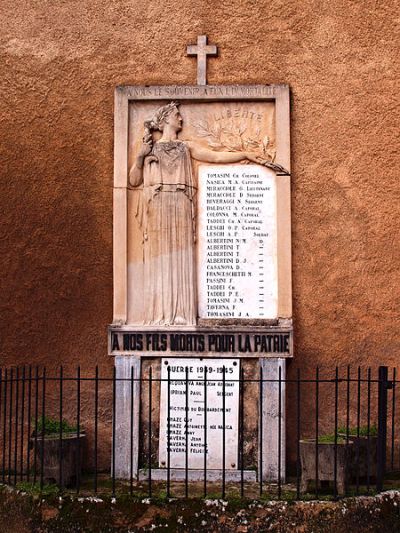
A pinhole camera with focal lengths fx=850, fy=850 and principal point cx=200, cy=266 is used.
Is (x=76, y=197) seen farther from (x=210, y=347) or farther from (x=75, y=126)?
(x=210, y=347)

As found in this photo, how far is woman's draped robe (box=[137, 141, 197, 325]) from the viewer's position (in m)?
7.51

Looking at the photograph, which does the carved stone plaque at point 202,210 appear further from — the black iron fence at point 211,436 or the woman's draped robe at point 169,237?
the black iron fence at point 211,436

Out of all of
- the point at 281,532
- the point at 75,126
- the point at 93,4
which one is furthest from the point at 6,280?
the point at 281,532

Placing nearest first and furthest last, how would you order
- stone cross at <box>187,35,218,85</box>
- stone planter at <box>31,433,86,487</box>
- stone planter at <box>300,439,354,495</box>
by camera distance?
stone planter at <box>300,439,354,495</box> < stone planter at <box>31,433,86,487</box> < stone cross at <box>187,35,218,85</box>

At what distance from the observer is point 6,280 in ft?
25.7

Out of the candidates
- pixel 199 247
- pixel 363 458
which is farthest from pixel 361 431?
pixel 199 247

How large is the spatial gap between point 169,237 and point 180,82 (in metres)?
1.46

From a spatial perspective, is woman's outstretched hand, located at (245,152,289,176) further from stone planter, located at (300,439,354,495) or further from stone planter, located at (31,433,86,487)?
stone planter, located at (31,433,86,487)

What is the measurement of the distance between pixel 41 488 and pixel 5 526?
37cm

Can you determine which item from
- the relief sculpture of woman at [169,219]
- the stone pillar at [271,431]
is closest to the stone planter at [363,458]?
the stone pillar at [271,431]

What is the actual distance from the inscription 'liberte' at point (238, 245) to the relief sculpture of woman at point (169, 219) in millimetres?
114

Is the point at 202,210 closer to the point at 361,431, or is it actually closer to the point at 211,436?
the point at 211,436

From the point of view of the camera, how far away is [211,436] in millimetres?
7293

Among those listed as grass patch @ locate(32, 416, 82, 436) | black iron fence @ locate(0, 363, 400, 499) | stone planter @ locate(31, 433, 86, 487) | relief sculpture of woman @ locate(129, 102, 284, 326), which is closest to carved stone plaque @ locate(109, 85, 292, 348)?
relief sculpture of woman @ locate(129, 102, 284, 326)
